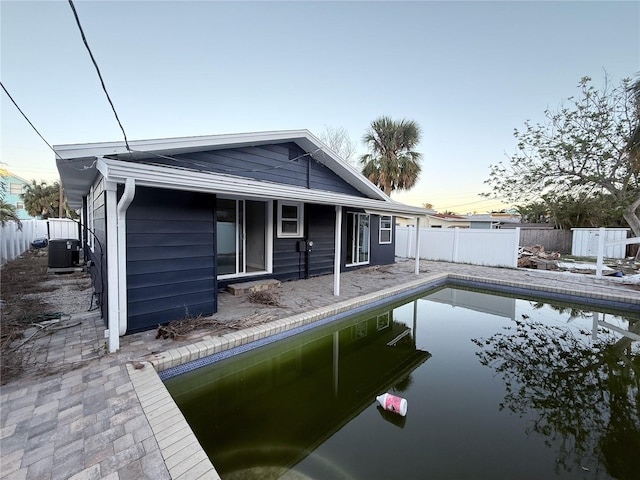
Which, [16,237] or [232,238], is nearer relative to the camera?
[232,238]

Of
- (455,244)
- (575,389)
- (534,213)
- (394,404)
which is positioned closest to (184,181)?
(394,404)

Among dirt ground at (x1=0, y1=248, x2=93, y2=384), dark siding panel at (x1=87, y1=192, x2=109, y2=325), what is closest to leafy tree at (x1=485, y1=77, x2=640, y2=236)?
dark siding panel at (x1=87, y1=192, x2=109, y2=325)

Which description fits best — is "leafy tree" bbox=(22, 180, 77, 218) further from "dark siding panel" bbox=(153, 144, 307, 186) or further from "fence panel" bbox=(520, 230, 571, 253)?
"fence panel" bbox=(520, 230, 571, 253)

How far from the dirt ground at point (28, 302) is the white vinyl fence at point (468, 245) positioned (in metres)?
11.5

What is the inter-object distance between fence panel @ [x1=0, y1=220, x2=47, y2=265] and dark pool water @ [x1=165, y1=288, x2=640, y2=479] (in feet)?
33.2

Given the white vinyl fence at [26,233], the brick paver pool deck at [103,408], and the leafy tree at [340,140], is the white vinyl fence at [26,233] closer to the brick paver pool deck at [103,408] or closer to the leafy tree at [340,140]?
the brick paver pool deck at [103,408]

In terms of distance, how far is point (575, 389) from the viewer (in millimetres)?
3182

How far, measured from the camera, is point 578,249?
1452 cm

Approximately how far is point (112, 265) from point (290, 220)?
4364mm

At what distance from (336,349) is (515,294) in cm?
598

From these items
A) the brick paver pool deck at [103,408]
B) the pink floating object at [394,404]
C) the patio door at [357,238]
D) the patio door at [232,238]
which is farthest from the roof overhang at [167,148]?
the pink floating object at [394,404]

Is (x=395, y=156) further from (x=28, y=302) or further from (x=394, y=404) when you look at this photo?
(x=28, y=302)

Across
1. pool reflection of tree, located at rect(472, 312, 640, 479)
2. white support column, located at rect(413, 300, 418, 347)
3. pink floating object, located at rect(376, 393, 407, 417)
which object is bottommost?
white support column, located at rect(413, 300, 418, 347)

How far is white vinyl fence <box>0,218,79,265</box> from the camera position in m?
8.85
